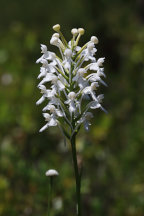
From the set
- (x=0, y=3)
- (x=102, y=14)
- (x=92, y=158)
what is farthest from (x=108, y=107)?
(x=0, y=3)

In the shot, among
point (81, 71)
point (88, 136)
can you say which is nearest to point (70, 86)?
point (81, 71)

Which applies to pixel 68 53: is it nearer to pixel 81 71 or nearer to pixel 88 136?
pixel 81 71

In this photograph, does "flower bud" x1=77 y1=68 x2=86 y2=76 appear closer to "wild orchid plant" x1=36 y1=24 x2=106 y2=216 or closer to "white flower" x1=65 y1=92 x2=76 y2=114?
"wild orchid plant" x1=36 y1=24 x2=106 y2=216

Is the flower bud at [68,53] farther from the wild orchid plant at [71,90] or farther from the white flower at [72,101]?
the white flower at [72,101]

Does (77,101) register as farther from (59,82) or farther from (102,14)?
(102,14)

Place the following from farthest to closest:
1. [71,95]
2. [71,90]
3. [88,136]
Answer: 1. [88,136]
2. [71,90]
3. [71,95]

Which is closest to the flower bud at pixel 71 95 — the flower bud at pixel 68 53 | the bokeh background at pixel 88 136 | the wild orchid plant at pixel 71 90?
the wild orchid plant at pixel 71 90

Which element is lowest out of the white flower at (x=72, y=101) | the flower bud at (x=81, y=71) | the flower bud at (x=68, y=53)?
the white flower at (x=72, y=101)

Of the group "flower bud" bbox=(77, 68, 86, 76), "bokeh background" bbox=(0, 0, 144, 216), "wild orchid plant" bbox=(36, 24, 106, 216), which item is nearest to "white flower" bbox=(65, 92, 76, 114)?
"wild orchid plant" bbox=(36, 24, 106, 216)
